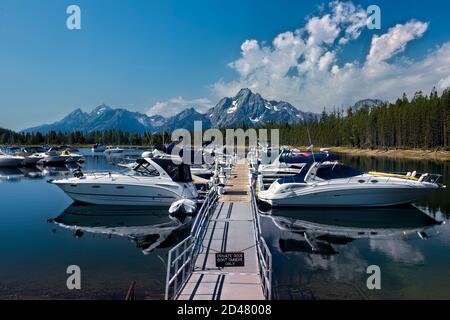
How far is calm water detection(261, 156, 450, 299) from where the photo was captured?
13289 mm

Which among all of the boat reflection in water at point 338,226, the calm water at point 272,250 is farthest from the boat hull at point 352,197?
the calm water at point 272,250

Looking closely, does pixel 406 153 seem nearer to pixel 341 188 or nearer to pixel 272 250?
pixel 341 188

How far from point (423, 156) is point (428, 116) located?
40.7 feet

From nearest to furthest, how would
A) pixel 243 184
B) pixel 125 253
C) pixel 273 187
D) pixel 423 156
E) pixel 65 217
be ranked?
pixel 125 253
pixel 65 217
pixel 273 187
pixel 243 184
pixel 423 156

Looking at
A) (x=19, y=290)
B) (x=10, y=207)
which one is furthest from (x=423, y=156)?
(x=19, y=290)

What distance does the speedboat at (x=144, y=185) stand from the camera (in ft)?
88.9

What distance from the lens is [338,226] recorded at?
76.3ft

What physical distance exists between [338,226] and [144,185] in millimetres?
14148

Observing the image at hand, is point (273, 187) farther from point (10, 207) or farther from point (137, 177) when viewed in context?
point (10, 207)

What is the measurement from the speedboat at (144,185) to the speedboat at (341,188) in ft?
23.4

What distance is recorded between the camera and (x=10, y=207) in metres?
29.8

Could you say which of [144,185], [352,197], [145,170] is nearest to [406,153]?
[352,197]
